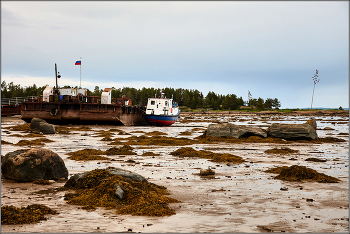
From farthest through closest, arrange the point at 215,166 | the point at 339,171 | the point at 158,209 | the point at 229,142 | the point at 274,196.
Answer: the point at 229,142 → the point at 215,166 → the point at 339,171 → the point at 274,196 → the point at 158,209

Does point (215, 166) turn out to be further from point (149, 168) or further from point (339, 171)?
point (339, 171)

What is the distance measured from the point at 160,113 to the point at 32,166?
43746 mm

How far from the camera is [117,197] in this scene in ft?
28.7

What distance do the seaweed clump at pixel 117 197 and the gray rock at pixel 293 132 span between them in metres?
19.5

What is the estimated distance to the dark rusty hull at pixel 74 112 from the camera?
49188mm

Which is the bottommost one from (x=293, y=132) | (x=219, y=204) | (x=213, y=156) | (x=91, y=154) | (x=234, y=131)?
(x=91, y=154)

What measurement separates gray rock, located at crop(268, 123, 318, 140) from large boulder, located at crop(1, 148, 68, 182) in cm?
2015

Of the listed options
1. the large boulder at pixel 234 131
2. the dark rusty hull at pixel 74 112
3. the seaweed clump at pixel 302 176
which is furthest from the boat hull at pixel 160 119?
the seaweed clump at pixel 302 176

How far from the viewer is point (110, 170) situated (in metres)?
10.3

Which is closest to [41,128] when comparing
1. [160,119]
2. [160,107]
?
[160,119]

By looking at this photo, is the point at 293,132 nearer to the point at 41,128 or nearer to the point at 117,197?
the point at 117,197

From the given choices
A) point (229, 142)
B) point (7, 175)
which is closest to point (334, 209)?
point (7, 175)

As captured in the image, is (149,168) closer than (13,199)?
No

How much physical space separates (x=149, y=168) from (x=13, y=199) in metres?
5.89
